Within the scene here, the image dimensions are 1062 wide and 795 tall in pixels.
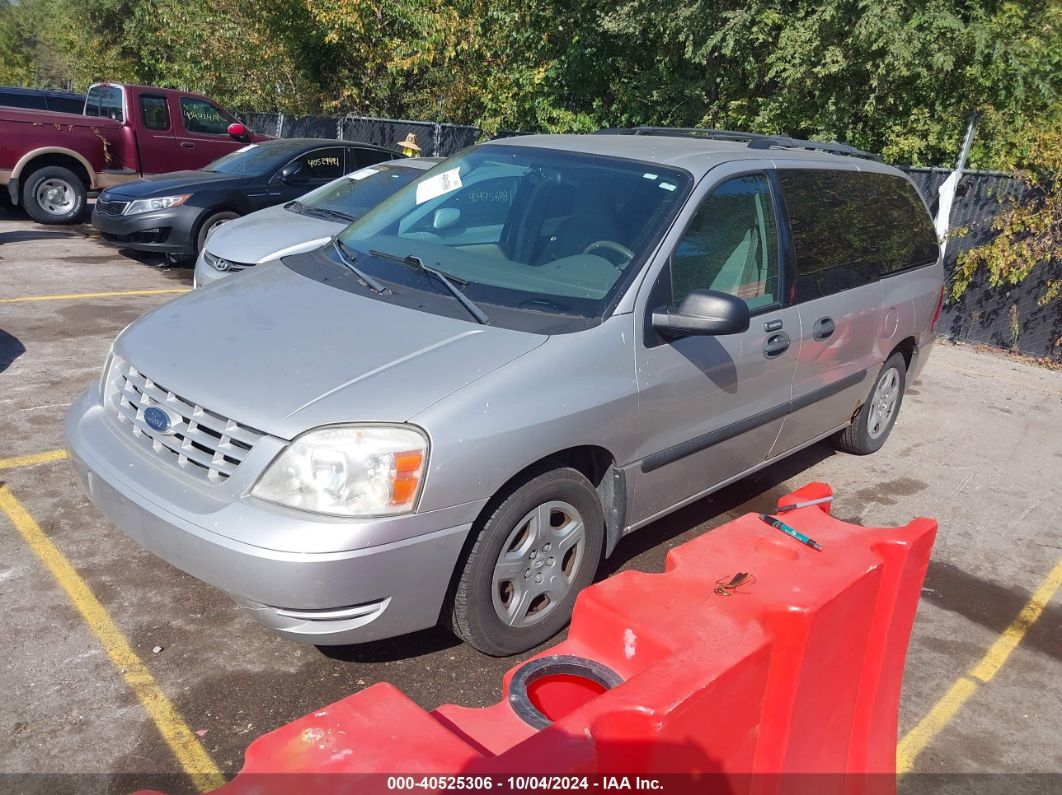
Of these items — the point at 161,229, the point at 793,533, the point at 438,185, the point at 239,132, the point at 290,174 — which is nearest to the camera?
the point at 793,533

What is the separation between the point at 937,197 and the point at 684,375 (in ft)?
24.7

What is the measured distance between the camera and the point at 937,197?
1002 centimetres

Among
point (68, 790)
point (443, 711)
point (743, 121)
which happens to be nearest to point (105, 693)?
point (68, 790)

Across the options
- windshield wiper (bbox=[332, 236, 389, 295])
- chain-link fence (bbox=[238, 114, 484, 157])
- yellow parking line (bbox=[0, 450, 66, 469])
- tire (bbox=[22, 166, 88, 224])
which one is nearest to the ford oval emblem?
windshield wiper (bbox=[332, 236, 389, 295])

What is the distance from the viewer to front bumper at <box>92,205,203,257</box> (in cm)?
982

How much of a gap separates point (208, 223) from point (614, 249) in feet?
23.9

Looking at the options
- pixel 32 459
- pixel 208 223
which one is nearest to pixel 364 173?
pixel 208 223

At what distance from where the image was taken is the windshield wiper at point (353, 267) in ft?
12.5

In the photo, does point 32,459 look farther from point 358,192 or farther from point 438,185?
point 358,192

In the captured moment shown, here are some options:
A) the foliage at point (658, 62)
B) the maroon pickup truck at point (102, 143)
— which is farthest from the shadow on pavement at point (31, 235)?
the foliage at point (658, 62)

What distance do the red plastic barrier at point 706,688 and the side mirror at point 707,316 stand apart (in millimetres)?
777

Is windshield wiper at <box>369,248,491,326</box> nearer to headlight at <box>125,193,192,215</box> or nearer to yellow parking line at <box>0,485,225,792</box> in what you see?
yellow parking line at <box>0,485,225,792</box>

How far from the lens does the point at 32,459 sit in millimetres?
4848

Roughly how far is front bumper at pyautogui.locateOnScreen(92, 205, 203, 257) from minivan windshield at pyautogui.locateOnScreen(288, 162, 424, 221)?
5.56ft
